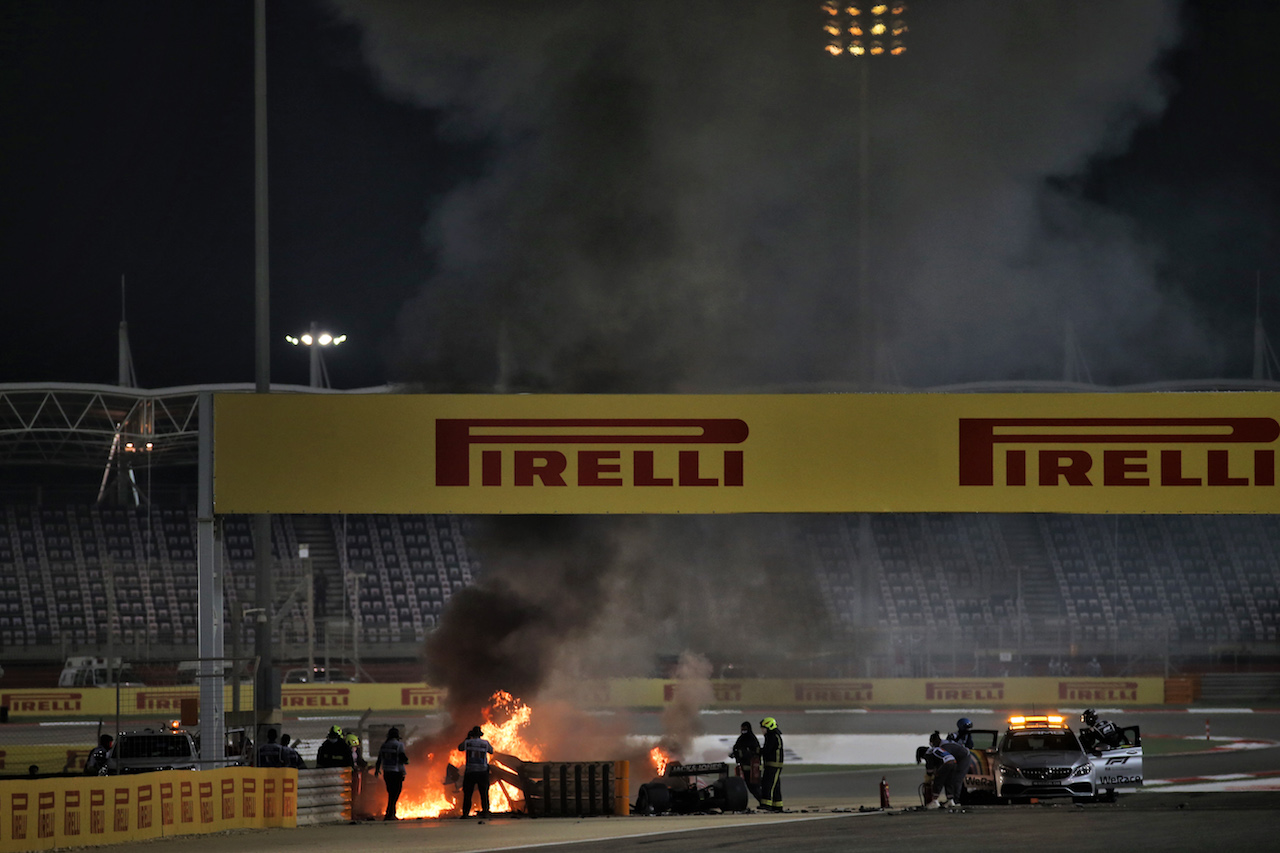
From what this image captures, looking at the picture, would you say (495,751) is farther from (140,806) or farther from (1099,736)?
(1099,736)

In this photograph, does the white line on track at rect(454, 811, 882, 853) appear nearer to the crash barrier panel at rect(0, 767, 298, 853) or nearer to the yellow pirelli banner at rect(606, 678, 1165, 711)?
the crash barrier panel at rect(0, 767, 298, 853)

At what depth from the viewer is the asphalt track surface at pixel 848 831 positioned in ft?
43.9

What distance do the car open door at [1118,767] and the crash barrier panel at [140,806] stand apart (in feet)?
34.3

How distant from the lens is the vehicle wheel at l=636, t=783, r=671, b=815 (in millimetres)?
17734

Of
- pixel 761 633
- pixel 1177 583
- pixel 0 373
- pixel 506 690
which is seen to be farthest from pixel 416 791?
pixel 0 373

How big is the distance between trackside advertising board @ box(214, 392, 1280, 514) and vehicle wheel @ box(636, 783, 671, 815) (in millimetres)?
4084

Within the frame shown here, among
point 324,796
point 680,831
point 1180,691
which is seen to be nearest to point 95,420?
point 324,796

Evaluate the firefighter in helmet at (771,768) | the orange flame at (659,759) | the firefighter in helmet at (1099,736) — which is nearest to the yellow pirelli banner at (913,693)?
the orange flame at (659,759)

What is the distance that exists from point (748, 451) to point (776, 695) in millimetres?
24712

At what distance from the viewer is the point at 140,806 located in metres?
14.9

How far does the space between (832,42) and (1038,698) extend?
1962 centimetres

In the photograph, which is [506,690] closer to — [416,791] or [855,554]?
[416,791]

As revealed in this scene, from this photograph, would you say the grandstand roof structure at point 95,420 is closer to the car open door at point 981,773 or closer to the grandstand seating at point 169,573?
the grandstand seating at point 169,573

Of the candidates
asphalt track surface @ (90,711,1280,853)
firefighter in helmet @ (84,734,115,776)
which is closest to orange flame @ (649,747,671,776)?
asphalt track surface @ (90,711,1280,853)
